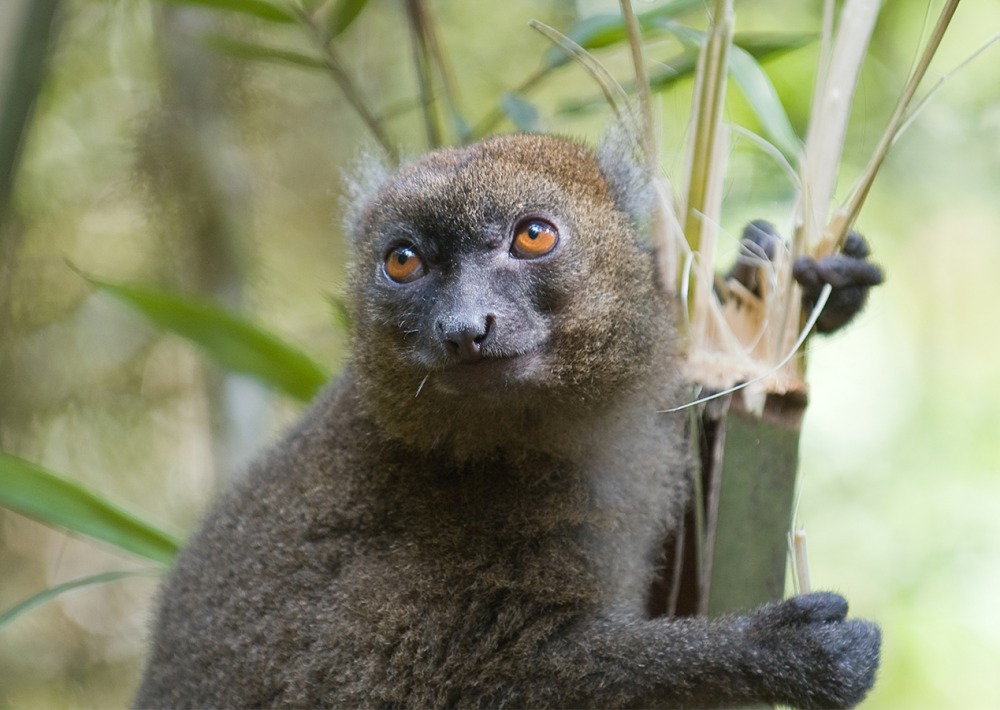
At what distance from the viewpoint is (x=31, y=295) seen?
6250mm

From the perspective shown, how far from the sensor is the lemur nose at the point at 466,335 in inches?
113

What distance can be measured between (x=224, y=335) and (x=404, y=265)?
3.21 feet

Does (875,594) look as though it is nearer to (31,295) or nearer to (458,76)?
(458,76)

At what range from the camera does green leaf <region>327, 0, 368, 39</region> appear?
4211mm

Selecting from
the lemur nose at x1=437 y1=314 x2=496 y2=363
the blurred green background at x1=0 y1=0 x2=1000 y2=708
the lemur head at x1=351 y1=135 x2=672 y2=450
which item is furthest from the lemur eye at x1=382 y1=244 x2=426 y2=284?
the blurred green background at x1=0 y1=0 x2=1000 y2=708

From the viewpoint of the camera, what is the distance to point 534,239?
10.7ft

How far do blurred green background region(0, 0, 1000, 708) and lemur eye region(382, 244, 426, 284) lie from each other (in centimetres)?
203

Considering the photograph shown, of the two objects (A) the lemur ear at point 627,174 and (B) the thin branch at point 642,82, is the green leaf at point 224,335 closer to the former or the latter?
(A) the lemur ear at point 627,174

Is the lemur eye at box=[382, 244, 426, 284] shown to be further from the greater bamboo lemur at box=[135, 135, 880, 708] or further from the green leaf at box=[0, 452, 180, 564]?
the green leaf at box=[0, 452, 180, 564]

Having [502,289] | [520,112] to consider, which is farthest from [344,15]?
[502,289]

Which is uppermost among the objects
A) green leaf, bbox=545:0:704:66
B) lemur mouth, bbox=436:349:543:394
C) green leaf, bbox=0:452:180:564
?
green leaf, bbox=545:0:704:66

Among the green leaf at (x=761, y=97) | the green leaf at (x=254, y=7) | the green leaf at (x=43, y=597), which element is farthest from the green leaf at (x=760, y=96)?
the green leaf at (x=43, y=597)

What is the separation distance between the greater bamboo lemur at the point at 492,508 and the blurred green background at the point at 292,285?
178 centimetres

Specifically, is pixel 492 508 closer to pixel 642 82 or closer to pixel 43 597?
pixel 642 82
